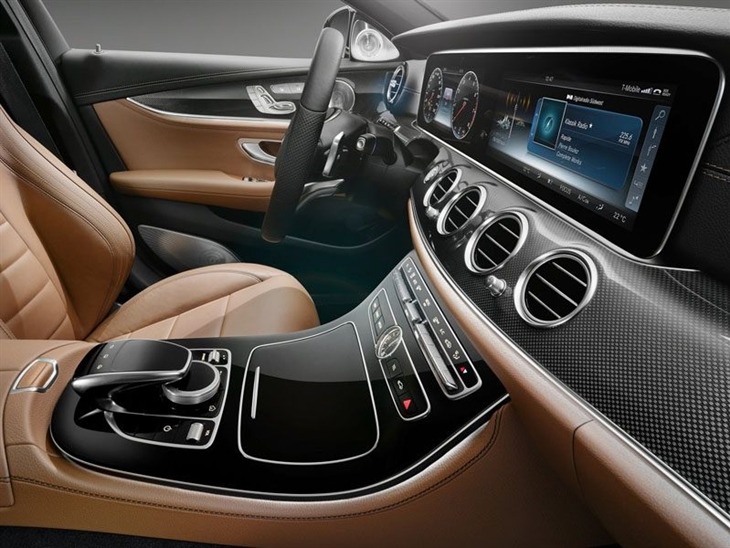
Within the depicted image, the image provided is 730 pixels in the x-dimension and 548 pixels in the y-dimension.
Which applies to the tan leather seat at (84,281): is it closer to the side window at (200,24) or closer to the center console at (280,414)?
the center console at (280,414)

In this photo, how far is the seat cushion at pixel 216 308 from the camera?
42.4 inches

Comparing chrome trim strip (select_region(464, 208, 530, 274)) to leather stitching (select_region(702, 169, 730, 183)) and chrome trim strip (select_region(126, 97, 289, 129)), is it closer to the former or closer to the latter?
leather stitching (select_region(702, 169, 730, 183))

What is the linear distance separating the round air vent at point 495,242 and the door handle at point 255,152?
3.70 ft

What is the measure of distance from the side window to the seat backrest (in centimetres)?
107

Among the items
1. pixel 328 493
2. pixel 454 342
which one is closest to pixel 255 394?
pixel 328 493

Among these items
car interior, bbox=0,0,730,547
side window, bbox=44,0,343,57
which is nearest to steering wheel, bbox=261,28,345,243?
car interior, bbox=0,0,730,547

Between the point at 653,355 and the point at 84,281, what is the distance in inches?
39.9

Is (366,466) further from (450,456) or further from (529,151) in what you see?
(529,151)

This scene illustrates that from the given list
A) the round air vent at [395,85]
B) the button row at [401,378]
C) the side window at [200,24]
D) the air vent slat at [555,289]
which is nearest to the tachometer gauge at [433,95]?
the round air vent at [395,85]

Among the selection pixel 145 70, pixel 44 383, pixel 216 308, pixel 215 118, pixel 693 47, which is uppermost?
pixel 693 47

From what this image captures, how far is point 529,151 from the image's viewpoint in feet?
2.66

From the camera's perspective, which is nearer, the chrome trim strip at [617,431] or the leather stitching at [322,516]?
the chrome trim strip at [617,431]

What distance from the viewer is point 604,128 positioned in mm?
632

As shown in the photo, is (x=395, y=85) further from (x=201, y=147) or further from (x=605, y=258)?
(x=605, y=258)
